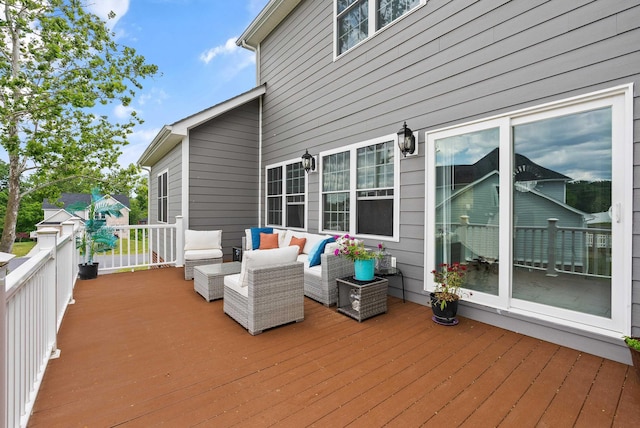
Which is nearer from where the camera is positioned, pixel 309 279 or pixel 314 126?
pixel 309 279

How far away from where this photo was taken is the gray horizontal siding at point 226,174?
6707mm

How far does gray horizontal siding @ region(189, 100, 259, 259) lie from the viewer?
22.0ft

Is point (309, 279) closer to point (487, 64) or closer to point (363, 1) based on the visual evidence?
point (487, 64)

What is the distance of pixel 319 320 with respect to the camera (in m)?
3.45

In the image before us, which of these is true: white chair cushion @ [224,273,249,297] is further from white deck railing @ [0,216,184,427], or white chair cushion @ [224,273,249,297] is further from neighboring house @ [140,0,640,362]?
neighboring house @ [140,0,640,362]

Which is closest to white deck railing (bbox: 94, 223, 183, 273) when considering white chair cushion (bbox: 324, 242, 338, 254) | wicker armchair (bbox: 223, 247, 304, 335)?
wicker armchair (bbox: 223, 247, 304, 335)

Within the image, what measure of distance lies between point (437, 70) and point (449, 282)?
8.73ft

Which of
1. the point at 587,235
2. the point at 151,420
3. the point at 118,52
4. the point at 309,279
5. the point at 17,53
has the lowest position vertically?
the point at 151,420

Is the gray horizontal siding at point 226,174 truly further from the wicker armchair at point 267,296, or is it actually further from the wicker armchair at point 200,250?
the wicker armchair at point 267,296

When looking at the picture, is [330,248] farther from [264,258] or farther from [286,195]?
[286,195]

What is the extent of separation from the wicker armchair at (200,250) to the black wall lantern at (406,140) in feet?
12.8

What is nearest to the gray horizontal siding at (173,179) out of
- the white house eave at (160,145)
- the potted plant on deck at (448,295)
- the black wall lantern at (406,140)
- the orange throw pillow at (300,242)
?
the white house eave at (160,145)

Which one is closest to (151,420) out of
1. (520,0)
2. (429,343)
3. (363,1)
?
(429,343)

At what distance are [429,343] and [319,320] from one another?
4.04ft
